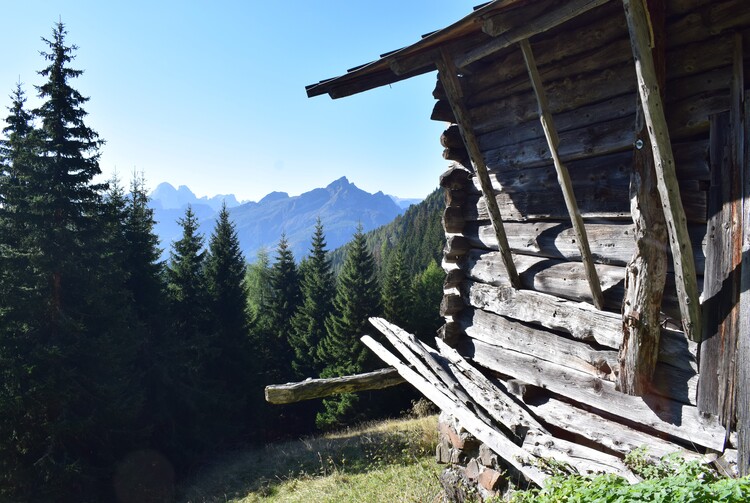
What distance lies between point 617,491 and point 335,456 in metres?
11.8

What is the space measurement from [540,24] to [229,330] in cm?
2258

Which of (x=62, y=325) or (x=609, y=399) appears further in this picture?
(x=62, y=325)

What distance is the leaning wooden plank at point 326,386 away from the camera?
6570 millimetres

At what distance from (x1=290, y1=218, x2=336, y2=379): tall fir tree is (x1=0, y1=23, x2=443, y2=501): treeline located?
1.21m

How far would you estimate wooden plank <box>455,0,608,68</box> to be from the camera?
3.51 m

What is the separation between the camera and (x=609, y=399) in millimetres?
4062

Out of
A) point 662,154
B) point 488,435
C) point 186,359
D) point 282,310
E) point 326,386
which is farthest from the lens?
point 282,310

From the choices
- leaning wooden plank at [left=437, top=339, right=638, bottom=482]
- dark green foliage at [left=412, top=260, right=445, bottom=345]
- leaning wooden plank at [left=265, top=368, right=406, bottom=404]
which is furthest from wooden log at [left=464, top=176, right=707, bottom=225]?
dark green foliage at [left=412, top=260, right=445, bottom=345]

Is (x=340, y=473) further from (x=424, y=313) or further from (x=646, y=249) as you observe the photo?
(x=424, y=313)

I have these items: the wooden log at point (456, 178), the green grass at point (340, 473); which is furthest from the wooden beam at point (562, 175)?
the green grass at point (340, 473)

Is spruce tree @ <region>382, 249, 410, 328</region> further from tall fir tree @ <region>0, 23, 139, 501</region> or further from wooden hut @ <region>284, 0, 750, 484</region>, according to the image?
wooden hut @ <region>284, 0, 750, 484</region>

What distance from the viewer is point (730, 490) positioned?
2.42 metres

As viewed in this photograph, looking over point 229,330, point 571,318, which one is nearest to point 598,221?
point 571,318

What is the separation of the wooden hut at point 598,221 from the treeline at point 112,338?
42.1 ft
